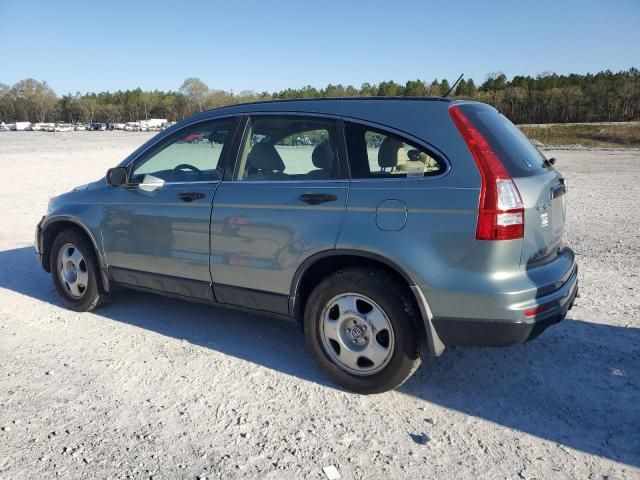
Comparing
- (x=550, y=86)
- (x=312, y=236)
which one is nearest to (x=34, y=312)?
(x=312, y=236)

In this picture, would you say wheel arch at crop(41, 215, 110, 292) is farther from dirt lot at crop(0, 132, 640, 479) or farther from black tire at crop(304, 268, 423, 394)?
black tire at crop(304, 268, 423, 394)

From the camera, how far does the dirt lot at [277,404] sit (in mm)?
2777

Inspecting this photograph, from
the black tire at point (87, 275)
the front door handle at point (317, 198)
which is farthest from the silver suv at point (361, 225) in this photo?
the black tire at point (87, 275)

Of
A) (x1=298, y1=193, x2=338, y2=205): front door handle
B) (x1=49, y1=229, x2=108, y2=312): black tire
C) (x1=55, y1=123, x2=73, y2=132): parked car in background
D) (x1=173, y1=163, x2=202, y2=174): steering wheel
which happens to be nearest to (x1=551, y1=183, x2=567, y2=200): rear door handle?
(x1=298, y1=193, x2=338, y2=205): front door handle

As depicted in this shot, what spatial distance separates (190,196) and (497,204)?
7.61ft

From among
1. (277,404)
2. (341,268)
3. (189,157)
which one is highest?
(189,157)

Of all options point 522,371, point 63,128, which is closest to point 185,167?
point 522,371

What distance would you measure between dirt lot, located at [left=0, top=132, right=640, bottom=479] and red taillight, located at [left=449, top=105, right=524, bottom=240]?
1148 mm

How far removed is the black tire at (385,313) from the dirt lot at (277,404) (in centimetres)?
13

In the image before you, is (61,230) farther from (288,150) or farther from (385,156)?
(385,156)

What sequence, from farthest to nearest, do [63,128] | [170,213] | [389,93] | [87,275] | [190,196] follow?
1. [63,128]
2. [389,93]
3. [87,275]
4. [170,213]
5. [190,196]

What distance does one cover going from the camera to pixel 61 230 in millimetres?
5164

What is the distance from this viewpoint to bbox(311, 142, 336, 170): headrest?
11.7 ft

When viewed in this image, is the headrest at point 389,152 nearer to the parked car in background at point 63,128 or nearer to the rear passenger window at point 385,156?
the rear passenger window at point 385,156
